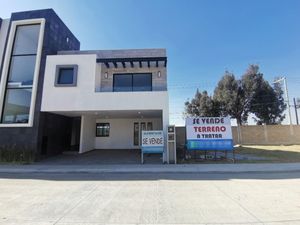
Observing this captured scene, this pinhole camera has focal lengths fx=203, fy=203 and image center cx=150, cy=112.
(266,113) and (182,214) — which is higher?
(266,113)

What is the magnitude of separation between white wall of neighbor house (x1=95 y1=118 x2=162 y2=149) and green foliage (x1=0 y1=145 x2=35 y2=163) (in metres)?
7.46

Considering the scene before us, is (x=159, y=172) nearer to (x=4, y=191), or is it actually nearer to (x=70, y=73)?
(x=4, y=191)

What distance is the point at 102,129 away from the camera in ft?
65.0

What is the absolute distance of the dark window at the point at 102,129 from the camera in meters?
19.7

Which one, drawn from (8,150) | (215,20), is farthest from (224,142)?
(8,150)

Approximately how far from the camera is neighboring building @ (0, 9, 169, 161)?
13016mm

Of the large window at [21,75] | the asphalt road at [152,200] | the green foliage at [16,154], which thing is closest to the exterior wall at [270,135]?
the asphalt road at [152,200]

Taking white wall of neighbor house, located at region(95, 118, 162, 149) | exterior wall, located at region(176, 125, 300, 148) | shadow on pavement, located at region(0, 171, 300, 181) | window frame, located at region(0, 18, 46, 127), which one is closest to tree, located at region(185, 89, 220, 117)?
exterior wall, located at region(176, 125, 300, 148)

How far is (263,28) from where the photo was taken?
43.9ft

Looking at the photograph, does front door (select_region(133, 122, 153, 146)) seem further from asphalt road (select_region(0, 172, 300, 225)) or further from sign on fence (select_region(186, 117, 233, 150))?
asphalt road (select_region(0, 172, 300, 225))

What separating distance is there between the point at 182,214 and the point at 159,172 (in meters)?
5.16

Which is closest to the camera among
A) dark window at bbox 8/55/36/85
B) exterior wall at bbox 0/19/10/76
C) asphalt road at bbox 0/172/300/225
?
asphalt road at bbox 0/172/300/225

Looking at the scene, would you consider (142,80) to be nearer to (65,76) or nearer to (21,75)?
(65,76)

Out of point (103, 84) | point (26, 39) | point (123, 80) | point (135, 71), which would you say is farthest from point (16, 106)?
point (135, 71)
